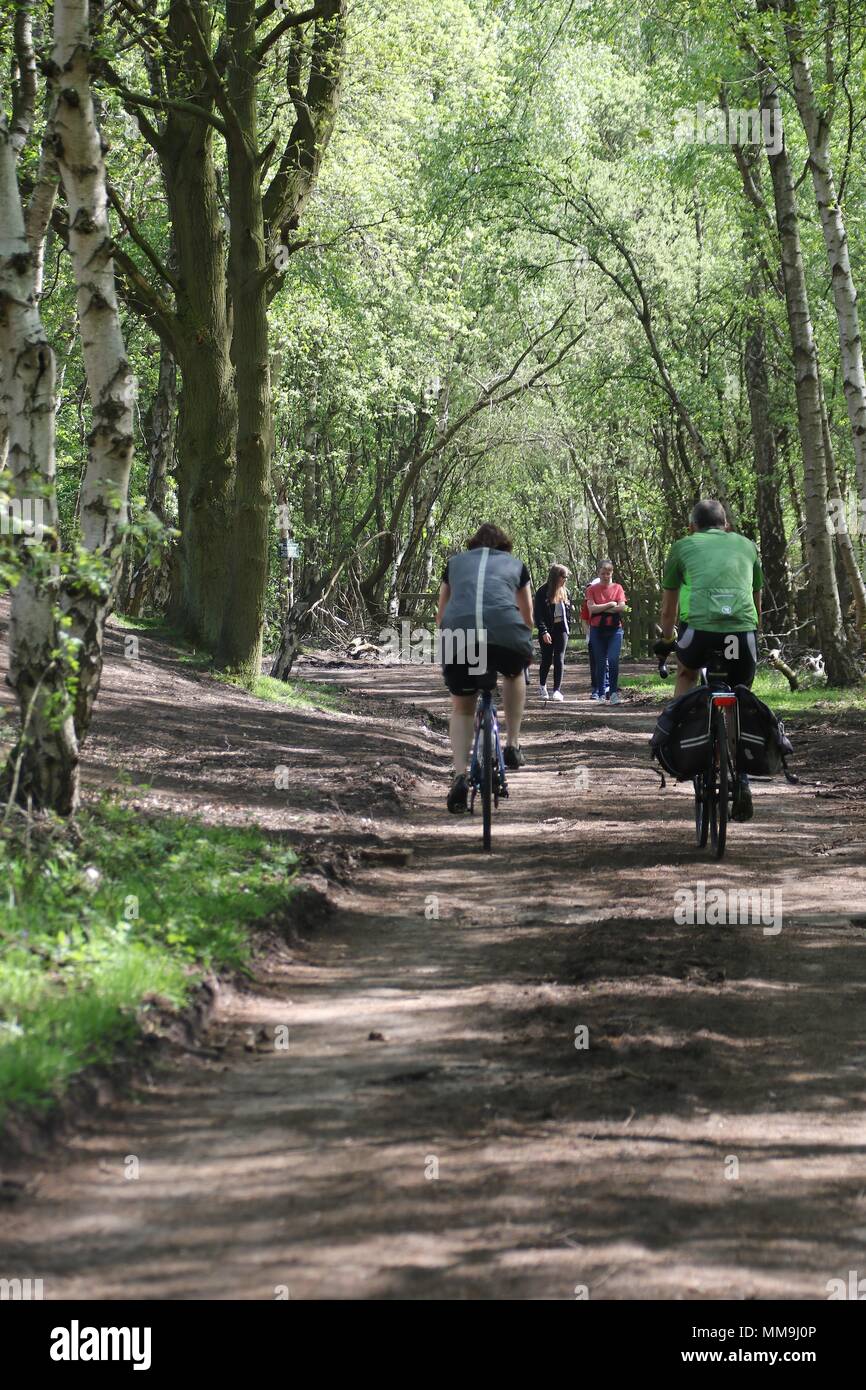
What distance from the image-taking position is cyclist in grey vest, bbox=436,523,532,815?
10.1m

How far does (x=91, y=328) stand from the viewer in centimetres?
846

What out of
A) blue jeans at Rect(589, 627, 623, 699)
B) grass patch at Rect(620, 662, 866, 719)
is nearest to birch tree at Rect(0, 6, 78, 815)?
grass patch at Rect(620, 662, 866, 719)

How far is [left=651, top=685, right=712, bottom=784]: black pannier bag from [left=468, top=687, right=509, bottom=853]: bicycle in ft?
3.62

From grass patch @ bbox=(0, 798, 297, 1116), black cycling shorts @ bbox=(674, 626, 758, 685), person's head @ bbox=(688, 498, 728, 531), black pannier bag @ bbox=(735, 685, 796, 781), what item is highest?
person's head @ bbox=(688, 498, 728, 531)

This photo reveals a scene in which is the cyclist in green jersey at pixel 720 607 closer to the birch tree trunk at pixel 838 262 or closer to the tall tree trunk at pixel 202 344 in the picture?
the birch tree trunk at pixel 838 262

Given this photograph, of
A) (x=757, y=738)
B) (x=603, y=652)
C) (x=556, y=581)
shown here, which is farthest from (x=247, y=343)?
(x=757, y=738)

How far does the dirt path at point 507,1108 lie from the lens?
384 cm

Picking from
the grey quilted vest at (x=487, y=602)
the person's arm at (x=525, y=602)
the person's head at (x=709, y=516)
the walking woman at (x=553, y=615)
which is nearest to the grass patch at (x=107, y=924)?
the grey quilted vest at (x=487, y=602)

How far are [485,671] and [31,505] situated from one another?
353 cm

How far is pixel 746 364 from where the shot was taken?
106ft

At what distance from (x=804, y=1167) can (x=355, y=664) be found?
3344cm

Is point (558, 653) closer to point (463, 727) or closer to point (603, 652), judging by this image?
point (603, 652)

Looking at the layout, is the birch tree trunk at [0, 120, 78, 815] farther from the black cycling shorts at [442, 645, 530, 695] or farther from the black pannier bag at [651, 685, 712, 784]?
the black pannier bag at [651, 685, 712, 784]
